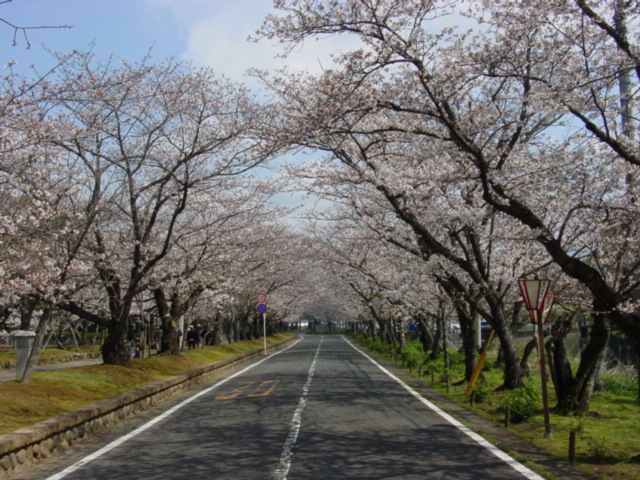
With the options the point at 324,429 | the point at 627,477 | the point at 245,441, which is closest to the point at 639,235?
the point at 627,477

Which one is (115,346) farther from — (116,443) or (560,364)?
(560,364)

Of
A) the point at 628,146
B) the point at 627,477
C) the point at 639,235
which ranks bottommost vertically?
the point at 627,477

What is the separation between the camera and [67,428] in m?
9.32

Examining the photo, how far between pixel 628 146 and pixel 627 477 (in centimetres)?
555

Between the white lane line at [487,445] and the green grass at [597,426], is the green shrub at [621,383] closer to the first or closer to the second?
the green grass at [597,426]

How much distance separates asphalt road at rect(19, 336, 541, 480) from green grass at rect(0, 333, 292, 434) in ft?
3.79

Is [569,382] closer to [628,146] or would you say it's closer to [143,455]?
[628,146]

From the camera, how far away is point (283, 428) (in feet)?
32.8

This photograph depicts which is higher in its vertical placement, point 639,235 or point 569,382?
point 639,235

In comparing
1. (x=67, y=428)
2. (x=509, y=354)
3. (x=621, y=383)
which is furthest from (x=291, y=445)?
(x=621, y=383)

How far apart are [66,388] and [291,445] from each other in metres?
6.42

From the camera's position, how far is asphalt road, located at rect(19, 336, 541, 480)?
7.08m

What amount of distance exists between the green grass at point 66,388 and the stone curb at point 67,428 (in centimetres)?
49

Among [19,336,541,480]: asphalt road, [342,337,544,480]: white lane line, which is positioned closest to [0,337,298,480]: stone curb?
[19,336,541,480]: asphalt road
